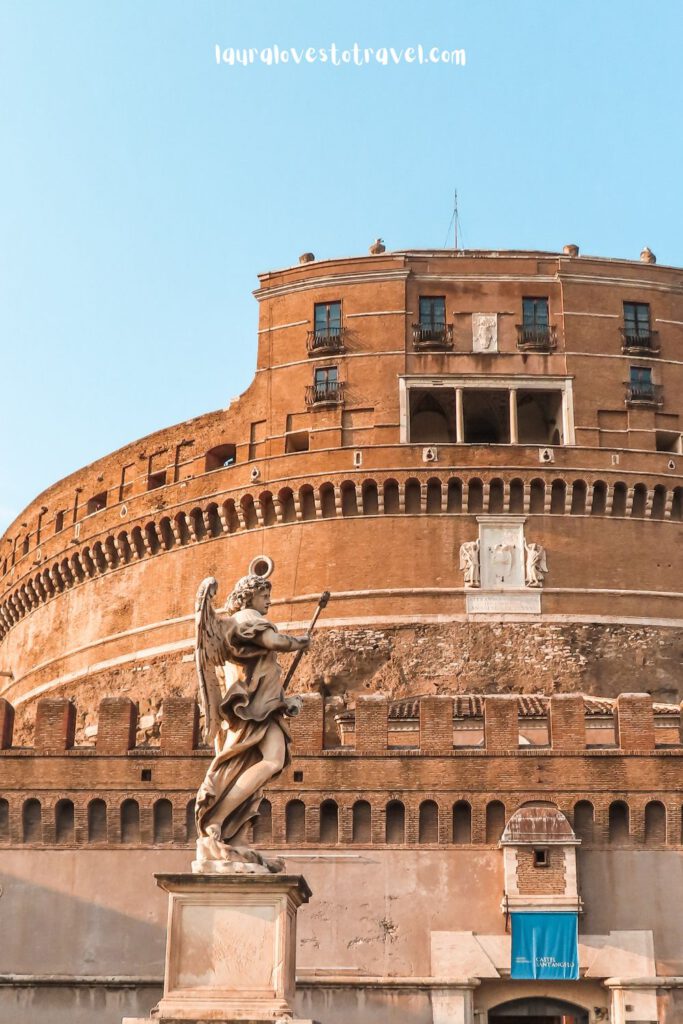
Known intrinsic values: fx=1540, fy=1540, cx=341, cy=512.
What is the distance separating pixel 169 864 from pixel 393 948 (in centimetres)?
433

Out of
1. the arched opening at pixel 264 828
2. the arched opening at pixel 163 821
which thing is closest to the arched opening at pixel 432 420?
the arched opening at pixel 264 828

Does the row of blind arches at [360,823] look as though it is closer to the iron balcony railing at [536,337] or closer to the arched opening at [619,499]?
the arched opening at [619,499]

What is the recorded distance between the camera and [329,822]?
1108 inches

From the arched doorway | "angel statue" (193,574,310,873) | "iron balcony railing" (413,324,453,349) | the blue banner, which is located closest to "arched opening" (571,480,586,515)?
"iron balcony railing" (413,324,453,349)

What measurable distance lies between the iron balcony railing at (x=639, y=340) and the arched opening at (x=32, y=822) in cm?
2049

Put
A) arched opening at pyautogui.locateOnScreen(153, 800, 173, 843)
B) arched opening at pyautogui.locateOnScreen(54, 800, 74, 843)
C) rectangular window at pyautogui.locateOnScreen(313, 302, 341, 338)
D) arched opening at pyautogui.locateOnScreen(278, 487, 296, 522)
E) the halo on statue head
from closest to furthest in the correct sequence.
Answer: the halo on statue head < arched opening at pyautogui.locateOnScreen(153, 800, 173, 843) < arched opening at pyautogui.locateOnScreen(54, 800, 74, 843) < arched opening at pyautogui.locateOnScreen(278, 487, 296, 522) < rectangular window at pyautogui.locateOnScreen(313, 302, 341, 338)

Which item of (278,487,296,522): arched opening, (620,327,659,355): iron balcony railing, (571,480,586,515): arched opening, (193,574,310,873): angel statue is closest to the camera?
(193,574,310,873): angel statue

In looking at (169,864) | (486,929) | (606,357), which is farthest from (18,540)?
(486,929)

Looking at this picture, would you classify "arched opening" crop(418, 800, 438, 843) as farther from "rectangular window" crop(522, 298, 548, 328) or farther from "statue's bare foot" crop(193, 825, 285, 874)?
"statue's bare foot" crop(193, 825, 285, 874)

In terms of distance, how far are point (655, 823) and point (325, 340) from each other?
708 inches

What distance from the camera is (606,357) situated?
1608 inches

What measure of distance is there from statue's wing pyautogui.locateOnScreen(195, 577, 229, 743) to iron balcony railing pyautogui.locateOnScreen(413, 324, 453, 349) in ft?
100

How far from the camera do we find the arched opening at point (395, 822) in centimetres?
2795

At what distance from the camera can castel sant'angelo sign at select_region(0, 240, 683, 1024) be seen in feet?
88.2
